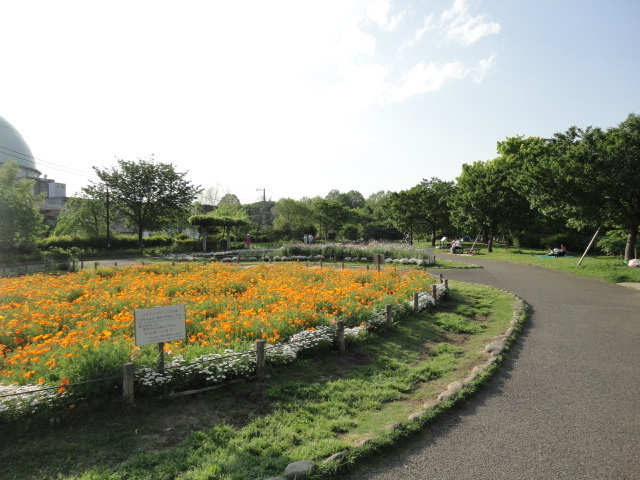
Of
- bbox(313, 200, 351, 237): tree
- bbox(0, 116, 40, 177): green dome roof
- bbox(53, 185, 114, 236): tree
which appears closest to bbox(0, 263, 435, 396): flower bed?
bbox(53, 185, 114, 236): tree

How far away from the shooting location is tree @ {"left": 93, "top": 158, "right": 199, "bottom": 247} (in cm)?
3756

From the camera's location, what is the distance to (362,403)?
16.6 ft

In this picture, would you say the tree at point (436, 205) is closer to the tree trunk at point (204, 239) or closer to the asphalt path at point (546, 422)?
the tree trunk at point (204, 239)

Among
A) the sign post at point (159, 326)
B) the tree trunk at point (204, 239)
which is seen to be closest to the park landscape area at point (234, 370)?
the sign post at point (159, 326)

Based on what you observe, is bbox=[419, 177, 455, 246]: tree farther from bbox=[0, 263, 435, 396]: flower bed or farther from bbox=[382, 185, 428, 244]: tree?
bbox=[0, 263, 435, 396]: flower bed

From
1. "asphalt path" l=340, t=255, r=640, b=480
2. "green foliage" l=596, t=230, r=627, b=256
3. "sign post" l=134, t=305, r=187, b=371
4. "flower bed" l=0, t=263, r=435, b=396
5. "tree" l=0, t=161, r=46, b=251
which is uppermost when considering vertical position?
"tree" l=0, t=161, r=46, b=251

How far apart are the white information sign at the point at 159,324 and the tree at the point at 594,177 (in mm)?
21213

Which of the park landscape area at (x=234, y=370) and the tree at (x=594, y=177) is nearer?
the park landscape area at (x=234, y=370)

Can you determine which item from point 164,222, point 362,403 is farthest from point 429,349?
point 164,222

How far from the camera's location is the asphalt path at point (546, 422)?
3.74 m

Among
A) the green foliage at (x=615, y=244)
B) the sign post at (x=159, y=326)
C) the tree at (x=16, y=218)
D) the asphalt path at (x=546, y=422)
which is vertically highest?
the tree at (x=16, y=218)

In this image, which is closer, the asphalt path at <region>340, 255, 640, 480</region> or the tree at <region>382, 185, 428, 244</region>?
the asphalt path at <region>340, 255, 640, 480</region>

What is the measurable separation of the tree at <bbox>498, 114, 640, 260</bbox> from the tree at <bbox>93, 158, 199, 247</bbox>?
107ft

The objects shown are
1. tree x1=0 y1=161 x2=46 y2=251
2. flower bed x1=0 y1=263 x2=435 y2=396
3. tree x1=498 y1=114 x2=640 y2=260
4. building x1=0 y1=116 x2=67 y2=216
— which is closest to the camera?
flower bed x1=0 y1=263 x2=435 y2=396
